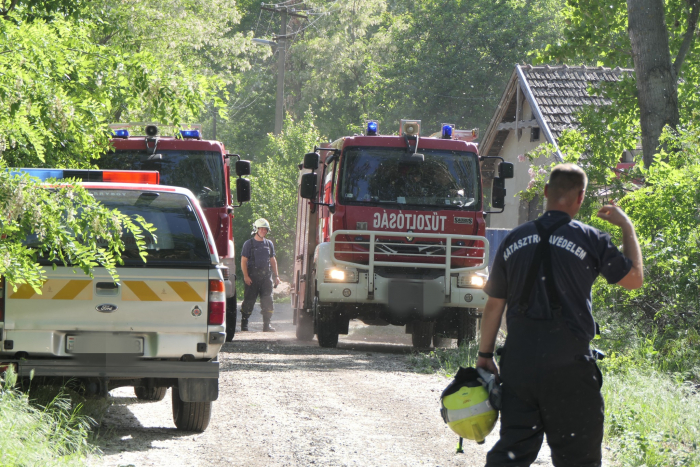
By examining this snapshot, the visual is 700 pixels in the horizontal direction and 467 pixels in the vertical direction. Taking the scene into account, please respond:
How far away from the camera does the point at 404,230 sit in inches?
469

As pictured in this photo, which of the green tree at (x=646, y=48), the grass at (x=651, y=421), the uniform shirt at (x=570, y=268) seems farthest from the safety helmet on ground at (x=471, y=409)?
the green tree at (x=646, y=48)

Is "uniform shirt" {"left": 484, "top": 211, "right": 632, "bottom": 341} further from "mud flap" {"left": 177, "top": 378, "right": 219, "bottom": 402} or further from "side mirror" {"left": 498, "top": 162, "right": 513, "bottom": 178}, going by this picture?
"side mirror" {"left": 498, "top": 162, "right": 513, "bottom": 178}

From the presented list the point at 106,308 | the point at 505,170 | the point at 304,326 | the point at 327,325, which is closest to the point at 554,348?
the point at 106,308

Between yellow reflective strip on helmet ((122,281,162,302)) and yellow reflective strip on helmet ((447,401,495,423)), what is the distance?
2559 millimetres

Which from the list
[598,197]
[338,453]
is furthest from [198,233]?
[598,197]

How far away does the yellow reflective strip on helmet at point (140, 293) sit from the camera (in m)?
6.01

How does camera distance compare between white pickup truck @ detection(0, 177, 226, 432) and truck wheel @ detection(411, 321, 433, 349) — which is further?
truck wheel @ detection(411, 321, 433, 349)

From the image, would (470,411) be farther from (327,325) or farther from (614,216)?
(327,325)

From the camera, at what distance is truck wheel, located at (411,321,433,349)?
44.2ft

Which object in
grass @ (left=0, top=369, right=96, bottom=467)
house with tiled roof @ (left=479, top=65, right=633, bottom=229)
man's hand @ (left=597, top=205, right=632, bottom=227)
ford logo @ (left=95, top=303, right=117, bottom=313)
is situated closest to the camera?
man's hand @ (left=597, top=205, right=632, bottom=227)

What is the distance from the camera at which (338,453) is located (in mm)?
6141

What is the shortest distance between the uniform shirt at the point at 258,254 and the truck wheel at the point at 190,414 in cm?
949

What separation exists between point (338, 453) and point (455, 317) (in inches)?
256

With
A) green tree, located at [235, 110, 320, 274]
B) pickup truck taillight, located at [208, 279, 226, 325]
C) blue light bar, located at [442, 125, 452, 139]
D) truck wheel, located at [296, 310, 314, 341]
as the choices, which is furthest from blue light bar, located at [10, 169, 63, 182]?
green tree, located at [235, 110, 320, 274]
